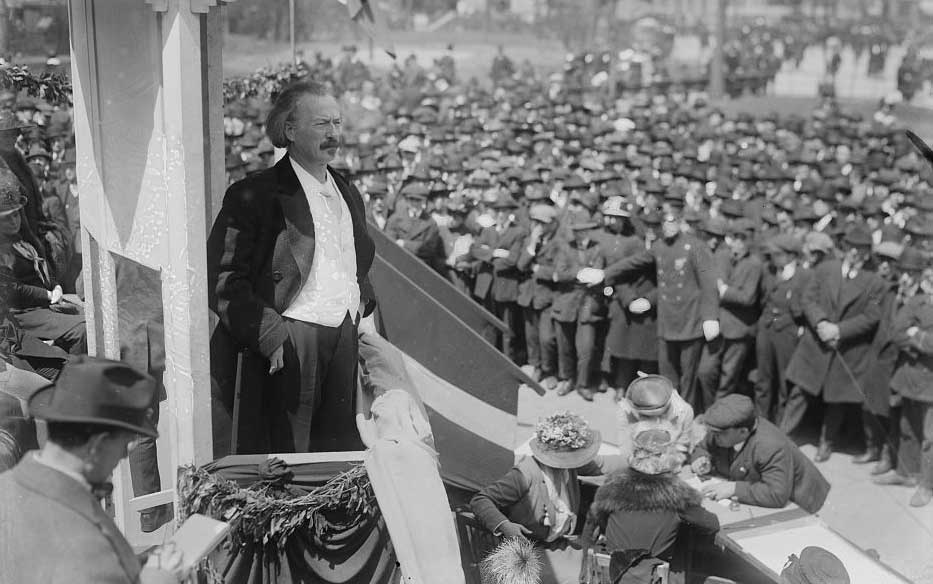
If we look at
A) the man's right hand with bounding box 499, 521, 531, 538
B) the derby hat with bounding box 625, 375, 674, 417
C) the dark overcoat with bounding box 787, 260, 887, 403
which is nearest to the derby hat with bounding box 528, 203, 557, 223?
the dark overcoat with bounding box 787, 260, 887, 403

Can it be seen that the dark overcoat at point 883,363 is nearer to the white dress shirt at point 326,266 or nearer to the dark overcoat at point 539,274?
the dark overcoat at point 539,274

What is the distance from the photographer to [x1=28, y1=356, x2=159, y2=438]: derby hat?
281 cm

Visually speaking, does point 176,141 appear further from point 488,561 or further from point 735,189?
point 735,189

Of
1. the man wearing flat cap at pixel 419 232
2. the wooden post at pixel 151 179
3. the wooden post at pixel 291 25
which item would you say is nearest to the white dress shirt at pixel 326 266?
the wooden post at pixel 151 179

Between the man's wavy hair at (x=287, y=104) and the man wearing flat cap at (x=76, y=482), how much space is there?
1778 mm

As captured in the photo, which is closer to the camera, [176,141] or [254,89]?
[176,141]

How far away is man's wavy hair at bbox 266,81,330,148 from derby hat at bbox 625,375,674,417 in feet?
8.17

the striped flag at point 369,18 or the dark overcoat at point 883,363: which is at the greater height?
the striped flag at point 369,18

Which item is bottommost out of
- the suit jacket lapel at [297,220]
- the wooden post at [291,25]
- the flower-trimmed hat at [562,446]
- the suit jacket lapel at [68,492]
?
the flower-trimmed hat at [562,446]

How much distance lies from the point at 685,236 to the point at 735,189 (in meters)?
4.80

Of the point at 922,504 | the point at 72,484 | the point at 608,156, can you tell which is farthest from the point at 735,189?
the point at 72,484

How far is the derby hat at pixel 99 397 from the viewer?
111 inches

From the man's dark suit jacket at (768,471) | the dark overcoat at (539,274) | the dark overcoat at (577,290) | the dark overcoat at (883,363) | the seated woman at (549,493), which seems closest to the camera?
the seated woman at (549,493)

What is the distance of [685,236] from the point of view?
9.25 m
